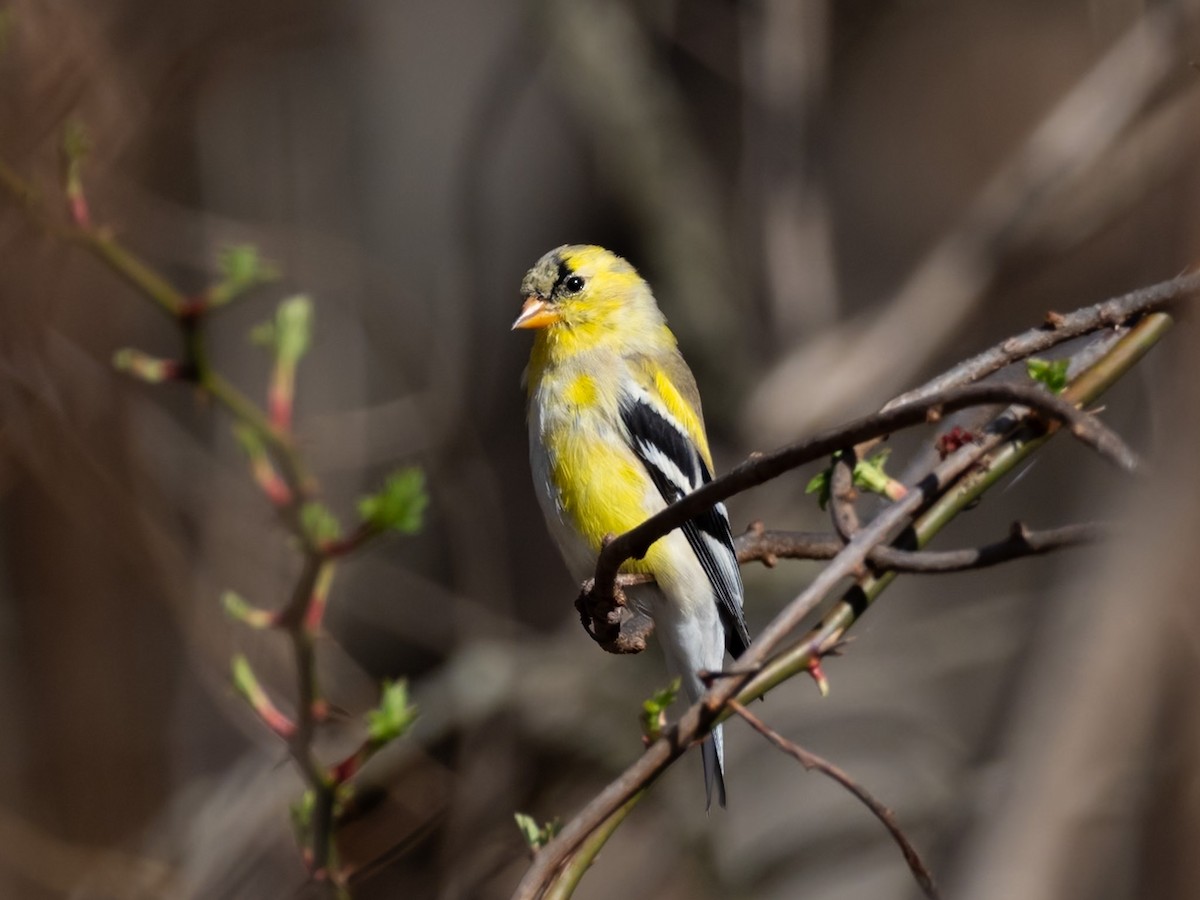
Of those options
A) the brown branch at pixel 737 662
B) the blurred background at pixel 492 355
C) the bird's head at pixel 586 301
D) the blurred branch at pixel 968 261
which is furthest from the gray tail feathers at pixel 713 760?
the blurred branch at pixel 968 261

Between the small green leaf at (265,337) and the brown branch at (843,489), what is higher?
the small green leaf at (265,337)

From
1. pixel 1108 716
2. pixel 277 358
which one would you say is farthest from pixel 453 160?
pixel 1108 716

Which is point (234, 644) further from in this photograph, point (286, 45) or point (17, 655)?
point (286, 45)

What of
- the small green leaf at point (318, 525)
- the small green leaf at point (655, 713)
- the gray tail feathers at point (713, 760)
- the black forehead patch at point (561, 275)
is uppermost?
the small green leaf at point (318, 525)

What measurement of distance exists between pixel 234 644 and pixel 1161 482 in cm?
374

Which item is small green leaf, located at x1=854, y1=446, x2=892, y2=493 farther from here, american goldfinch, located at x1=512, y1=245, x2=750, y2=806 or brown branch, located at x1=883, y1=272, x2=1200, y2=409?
american goldfinch, located at x1=512, y1=245, x2=750, y2=806

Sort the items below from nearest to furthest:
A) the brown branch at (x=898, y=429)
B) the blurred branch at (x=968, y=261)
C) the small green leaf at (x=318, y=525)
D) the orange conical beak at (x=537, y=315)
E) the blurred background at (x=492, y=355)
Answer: the brown branch at (x=898, y=429)
the small green leaf at (x=318, y=525)
the orange conical beak at (x=537, y=315)
the blurred background at (x=492, y=355)
the blurred branch at (x=968, y=261)

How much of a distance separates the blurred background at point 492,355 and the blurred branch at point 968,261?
0.02 meters

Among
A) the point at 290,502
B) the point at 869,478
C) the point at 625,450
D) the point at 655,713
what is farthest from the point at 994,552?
the point at 625,450

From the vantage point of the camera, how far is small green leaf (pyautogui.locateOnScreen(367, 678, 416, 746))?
72.9 inches

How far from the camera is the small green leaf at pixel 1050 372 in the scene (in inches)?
77.4

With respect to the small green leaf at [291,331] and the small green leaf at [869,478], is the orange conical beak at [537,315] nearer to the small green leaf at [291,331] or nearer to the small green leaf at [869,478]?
the small green leaf at [291,331]

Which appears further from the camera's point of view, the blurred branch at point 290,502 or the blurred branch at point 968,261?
the blurred branch at point 968,261

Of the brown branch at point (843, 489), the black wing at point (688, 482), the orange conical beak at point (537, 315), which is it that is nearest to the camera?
the brown branch at point (843, 489)
